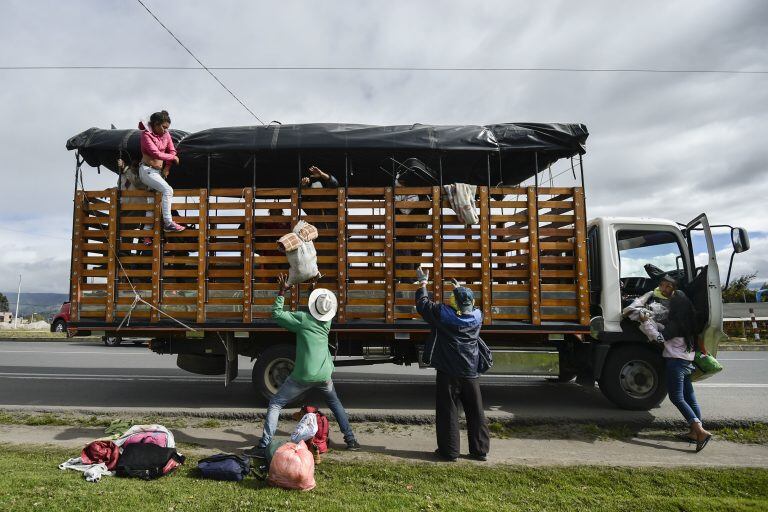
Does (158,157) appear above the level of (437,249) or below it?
above

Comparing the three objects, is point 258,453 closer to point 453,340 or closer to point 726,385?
point 453,340

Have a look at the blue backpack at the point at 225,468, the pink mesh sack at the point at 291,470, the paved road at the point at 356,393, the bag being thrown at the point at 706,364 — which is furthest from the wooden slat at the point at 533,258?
the blue backpack at the point at 225,468

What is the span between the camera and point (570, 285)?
6.44m

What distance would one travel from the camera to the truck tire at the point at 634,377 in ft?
21.7

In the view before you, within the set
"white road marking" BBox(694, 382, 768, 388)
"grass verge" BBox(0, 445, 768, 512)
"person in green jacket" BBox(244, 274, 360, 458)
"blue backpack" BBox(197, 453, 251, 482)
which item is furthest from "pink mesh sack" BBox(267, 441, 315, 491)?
"white road marking" BBox(694, 382, 768, 388)

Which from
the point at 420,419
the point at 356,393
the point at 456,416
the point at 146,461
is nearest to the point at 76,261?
the point at 146,461

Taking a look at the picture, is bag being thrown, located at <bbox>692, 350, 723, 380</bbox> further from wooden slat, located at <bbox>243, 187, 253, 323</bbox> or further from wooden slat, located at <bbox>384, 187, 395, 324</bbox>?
wooden slat, located at <bbox>243, 187, 253, 323</bbox>

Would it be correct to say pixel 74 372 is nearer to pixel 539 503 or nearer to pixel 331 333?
pixel 331 333

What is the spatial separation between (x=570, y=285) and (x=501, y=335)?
1139 millimetres

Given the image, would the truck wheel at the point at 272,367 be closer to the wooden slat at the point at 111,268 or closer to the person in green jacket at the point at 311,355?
the person in green jacket at the point at 311,355

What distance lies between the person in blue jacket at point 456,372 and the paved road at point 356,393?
62.6 inches

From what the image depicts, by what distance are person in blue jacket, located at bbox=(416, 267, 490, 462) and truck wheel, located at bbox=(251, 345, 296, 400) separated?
2.35 metres

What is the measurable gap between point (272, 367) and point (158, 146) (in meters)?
3.31

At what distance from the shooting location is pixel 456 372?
16.3ft
